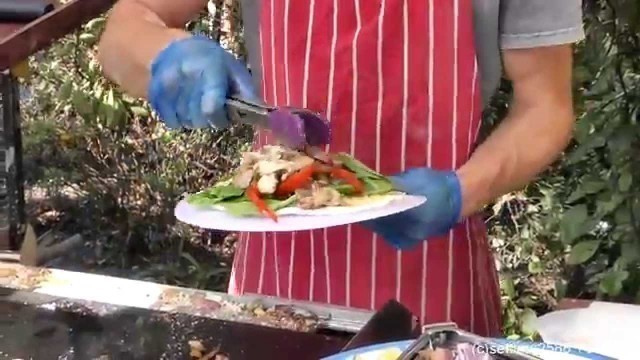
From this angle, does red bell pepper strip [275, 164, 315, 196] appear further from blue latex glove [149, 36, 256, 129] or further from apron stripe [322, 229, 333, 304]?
apron stripe [322, 229, 333, 304]

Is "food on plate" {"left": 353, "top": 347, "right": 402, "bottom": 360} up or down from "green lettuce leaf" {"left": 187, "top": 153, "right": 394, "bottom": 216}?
down

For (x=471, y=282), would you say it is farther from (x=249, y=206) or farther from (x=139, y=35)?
(x=139, y=35)

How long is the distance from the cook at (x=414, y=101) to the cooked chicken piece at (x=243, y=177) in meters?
0.12

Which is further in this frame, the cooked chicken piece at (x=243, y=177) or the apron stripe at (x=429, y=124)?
the apron stripe at (x=429, y=124)

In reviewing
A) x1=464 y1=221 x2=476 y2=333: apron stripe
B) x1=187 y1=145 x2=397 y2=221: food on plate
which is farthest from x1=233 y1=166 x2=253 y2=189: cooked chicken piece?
x1=464 y1=221 x2=476 y2=333: apron stripe

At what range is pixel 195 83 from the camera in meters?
1.29

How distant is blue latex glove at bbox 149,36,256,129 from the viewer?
1281mm

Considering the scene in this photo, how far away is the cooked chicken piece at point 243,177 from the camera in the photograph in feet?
4.22

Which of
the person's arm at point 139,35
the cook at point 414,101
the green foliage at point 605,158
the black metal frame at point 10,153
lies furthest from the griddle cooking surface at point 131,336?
the green foliage at point 605,158

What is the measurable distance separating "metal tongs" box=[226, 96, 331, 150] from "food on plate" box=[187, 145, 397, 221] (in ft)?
0.07

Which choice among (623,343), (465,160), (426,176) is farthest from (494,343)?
(465,160)

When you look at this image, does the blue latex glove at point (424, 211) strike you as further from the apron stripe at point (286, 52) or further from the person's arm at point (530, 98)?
the apron stripe at point (286, 52)

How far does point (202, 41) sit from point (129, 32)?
7.6 inches

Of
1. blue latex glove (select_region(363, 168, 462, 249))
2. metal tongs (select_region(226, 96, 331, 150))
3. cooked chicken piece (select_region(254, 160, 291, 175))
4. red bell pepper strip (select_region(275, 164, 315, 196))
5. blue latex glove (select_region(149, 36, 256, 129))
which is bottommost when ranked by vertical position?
blue latex glove (select_region(363, 168, 462, 249))
